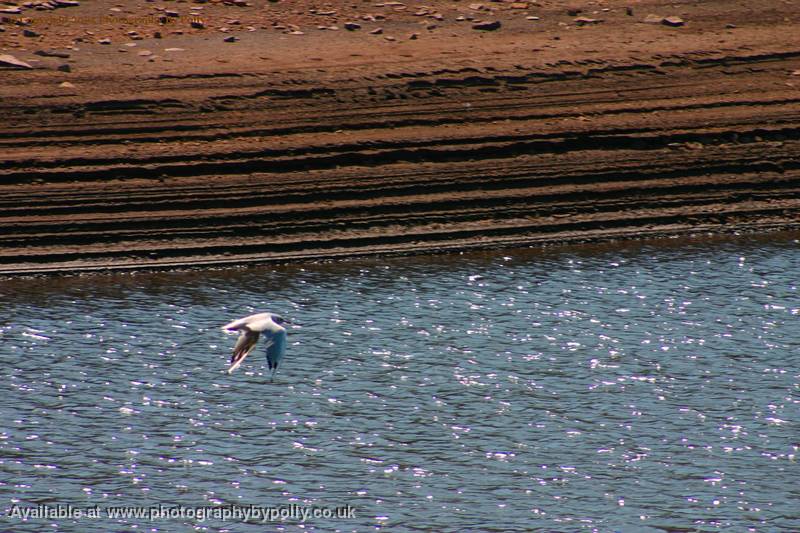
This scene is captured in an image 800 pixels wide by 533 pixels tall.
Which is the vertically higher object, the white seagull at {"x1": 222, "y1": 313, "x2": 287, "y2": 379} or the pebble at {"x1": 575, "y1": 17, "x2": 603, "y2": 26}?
the pebble at {"x1": 575, "y1": 17, "x2": 603, "y2": 26}

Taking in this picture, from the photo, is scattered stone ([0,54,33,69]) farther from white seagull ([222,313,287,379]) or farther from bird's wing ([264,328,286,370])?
bird's wing ([264,328,286,370])

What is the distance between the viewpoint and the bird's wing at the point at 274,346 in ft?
54.7

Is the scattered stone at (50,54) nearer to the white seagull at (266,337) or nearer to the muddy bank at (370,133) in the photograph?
the muddy bank at (370,133)

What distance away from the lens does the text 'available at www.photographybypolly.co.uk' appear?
671 inches

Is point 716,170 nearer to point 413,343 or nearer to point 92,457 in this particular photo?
point 413,343

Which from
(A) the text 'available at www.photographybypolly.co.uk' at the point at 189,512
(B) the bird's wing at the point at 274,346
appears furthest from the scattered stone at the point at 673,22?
(A) the text 'available at www.photographybypolly.co.uk' at the point at 189,512

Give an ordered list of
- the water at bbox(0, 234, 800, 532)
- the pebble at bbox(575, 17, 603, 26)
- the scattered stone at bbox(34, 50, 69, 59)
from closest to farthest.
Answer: the water at bbox(0, 234, 800, 532)
the scattered stone at bbox(34, 50, 69, 59)
the pebble at bbox(575, 17, 603, 26)

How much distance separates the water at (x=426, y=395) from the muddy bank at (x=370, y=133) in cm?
145

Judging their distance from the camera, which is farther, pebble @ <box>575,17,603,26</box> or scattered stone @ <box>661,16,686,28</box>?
A: scattered stone @ <box>661,16,686,28</box>

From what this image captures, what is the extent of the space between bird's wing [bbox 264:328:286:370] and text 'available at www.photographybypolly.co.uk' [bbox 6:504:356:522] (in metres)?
1.86

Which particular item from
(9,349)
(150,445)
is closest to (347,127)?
(9,349)

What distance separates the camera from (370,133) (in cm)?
3036

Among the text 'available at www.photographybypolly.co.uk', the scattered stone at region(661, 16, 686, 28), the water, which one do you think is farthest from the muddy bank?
the text 'available at www.photographybypolly.co.uk'

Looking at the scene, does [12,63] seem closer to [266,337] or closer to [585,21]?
[585,21]
